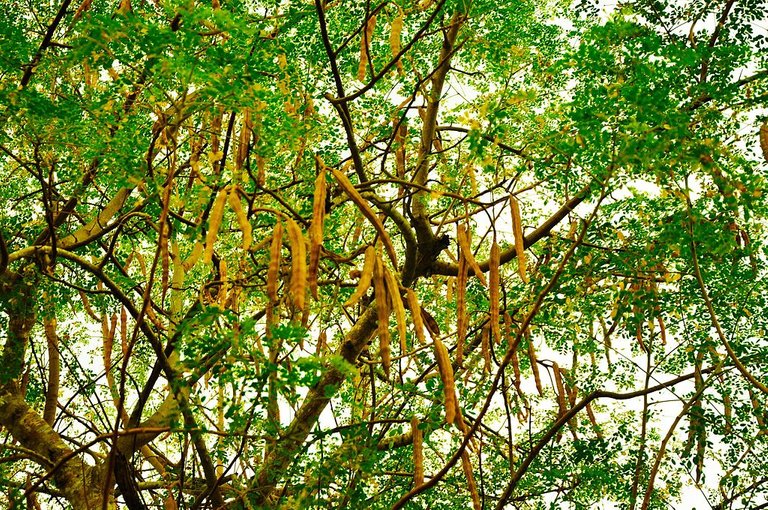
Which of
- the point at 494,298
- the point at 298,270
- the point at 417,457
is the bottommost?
the point at 417,457

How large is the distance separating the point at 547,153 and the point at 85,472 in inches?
109

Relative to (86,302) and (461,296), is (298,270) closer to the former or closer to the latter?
(461,296)

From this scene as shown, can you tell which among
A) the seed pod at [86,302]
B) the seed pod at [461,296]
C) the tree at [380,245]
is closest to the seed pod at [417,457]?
the tree at [380,245]

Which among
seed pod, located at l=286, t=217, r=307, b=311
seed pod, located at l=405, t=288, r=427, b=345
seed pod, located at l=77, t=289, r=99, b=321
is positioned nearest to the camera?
seed pod, located at l=286, t=217, r=307, b=311

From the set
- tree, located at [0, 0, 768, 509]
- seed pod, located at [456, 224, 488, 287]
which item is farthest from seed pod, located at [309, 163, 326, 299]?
seed pod, located at [456, 224, 488, 287]

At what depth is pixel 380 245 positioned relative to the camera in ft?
14.6

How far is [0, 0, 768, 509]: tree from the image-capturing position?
2502mm

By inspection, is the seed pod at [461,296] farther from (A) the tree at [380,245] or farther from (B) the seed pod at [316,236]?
(B) the seed pod at [316,236]

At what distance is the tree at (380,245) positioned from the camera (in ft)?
8.21

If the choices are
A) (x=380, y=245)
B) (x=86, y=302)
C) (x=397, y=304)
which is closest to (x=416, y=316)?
(x=397, y=304)

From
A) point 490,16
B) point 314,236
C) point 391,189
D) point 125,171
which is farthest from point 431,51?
point 314,236

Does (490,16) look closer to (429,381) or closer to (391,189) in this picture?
(391,189)

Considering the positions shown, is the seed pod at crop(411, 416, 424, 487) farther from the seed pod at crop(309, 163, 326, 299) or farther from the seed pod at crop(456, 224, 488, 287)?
the seed pod at crop(309, 163, 326, 299)

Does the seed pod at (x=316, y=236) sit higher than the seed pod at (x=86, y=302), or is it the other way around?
the seed pod at (x=86, y=302)
